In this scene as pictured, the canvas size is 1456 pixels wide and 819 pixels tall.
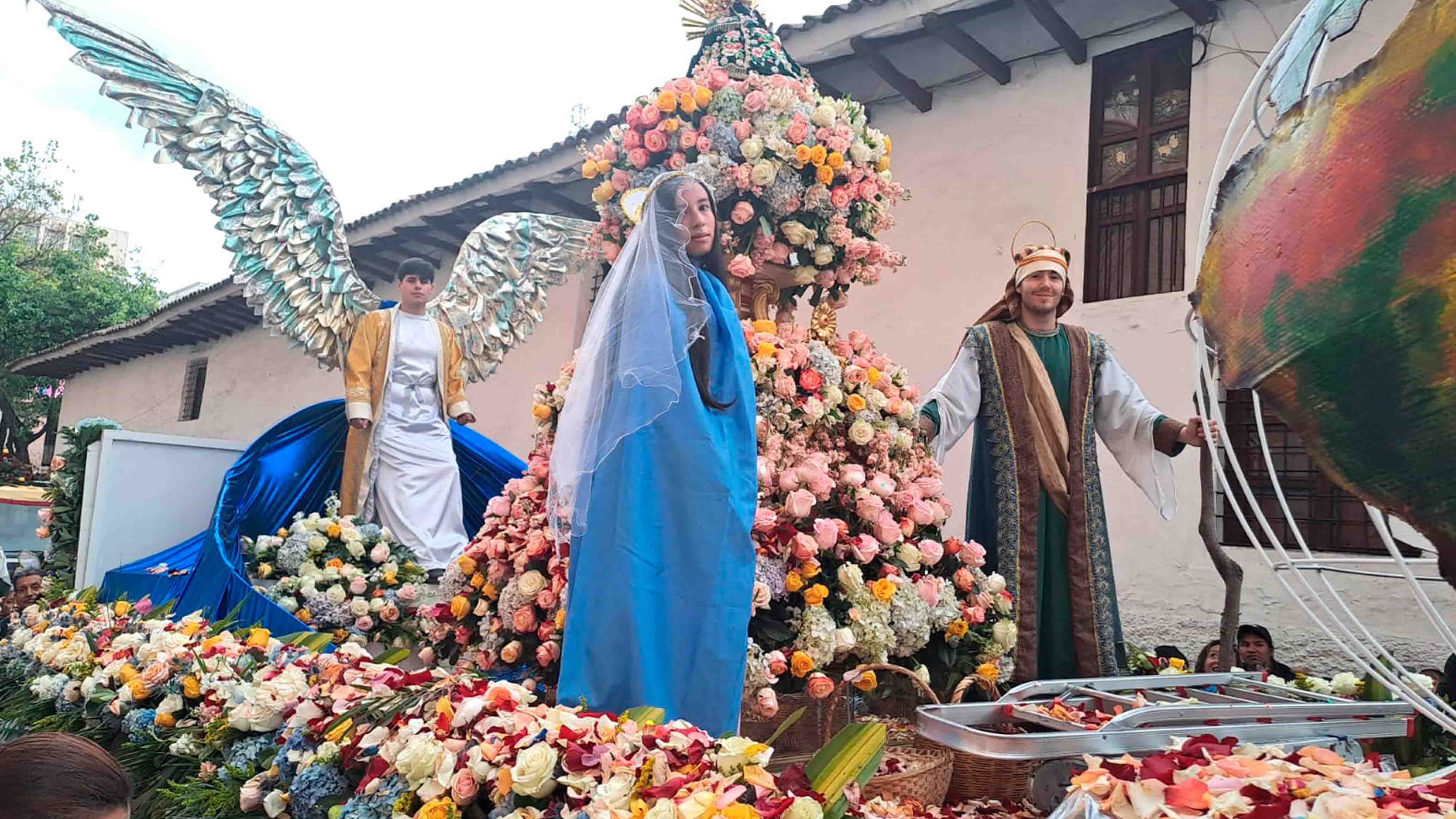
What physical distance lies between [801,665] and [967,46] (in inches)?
192

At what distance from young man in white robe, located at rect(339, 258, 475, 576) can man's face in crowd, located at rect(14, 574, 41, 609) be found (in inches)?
70.4

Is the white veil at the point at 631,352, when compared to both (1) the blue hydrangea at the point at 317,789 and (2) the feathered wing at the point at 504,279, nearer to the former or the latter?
(1) the blue hydrangea at the point at 317,789

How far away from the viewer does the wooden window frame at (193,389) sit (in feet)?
45.5

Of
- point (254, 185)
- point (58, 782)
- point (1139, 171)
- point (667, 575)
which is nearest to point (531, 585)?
point (667, 575)

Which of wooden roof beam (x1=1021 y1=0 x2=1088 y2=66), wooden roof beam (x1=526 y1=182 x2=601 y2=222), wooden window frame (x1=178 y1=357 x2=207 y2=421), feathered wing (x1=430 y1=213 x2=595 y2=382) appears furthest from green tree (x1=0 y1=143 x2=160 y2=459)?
wooden roof beam (x1=1021 y1=0 x2=1088 y2=66)

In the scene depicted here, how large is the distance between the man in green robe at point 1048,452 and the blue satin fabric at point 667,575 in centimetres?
126

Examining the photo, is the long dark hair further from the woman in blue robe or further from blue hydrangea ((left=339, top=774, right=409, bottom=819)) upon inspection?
blue hydrangea ((left=339, top=774, right=409, bottom=819))

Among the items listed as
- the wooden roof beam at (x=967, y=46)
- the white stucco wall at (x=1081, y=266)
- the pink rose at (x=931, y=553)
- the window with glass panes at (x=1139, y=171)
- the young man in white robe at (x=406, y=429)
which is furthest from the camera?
the wooden roof beam at (x=967, y=46)

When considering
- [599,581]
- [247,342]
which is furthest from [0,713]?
[247,342]

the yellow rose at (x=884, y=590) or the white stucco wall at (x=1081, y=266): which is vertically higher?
the white stucco wall at (x=1081, y=266)

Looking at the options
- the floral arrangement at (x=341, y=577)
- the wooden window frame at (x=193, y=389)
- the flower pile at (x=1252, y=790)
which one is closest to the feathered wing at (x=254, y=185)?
the floral arrangement at (x=341, y=577)

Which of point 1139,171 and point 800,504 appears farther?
point 1139,171

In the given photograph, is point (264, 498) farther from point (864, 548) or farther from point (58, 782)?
point (58, 782)

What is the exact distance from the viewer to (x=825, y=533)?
2.75 metres
